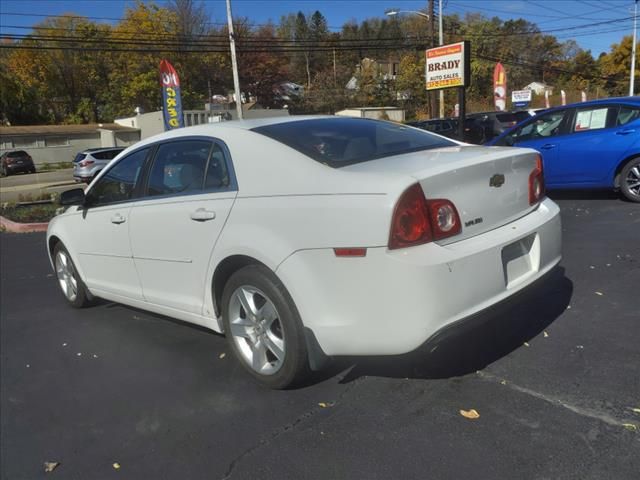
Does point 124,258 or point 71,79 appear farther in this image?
point 71,79

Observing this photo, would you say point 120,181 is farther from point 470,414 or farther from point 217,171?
point 470,414

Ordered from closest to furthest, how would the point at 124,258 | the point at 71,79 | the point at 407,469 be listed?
the point at 407,469
the point at 124,258
the point at 71,79

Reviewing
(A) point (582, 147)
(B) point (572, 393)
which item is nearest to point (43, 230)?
(A) point (582, 147)

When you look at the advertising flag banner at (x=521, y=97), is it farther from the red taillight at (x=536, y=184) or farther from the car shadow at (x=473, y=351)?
the red taillight at (x=536, y=184)

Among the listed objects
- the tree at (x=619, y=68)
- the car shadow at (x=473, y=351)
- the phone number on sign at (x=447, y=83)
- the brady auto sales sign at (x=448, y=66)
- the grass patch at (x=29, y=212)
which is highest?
the tree at (x=619, y=68)

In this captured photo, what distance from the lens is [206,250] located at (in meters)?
3.34

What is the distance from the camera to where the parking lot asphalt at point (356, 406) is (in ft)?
8.13

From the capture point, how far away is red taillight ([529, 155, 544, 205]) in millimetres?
3346

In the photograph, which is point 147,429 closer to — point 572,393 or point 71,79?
point 572,393

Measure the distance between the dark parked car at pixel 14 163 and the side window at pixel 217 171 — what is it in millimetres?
35935

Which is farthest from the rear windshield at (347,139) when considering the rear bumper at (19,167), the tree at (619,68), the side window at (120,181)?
the tree at (619,68)

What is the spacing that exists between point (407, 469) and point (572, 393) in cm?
110

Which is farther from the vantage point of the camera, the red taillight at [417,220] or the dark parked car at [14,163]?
the dark parked car at [14,163]

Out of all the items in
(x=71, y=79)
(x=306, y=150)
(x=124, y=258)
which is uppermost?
(x=71, y=79)
